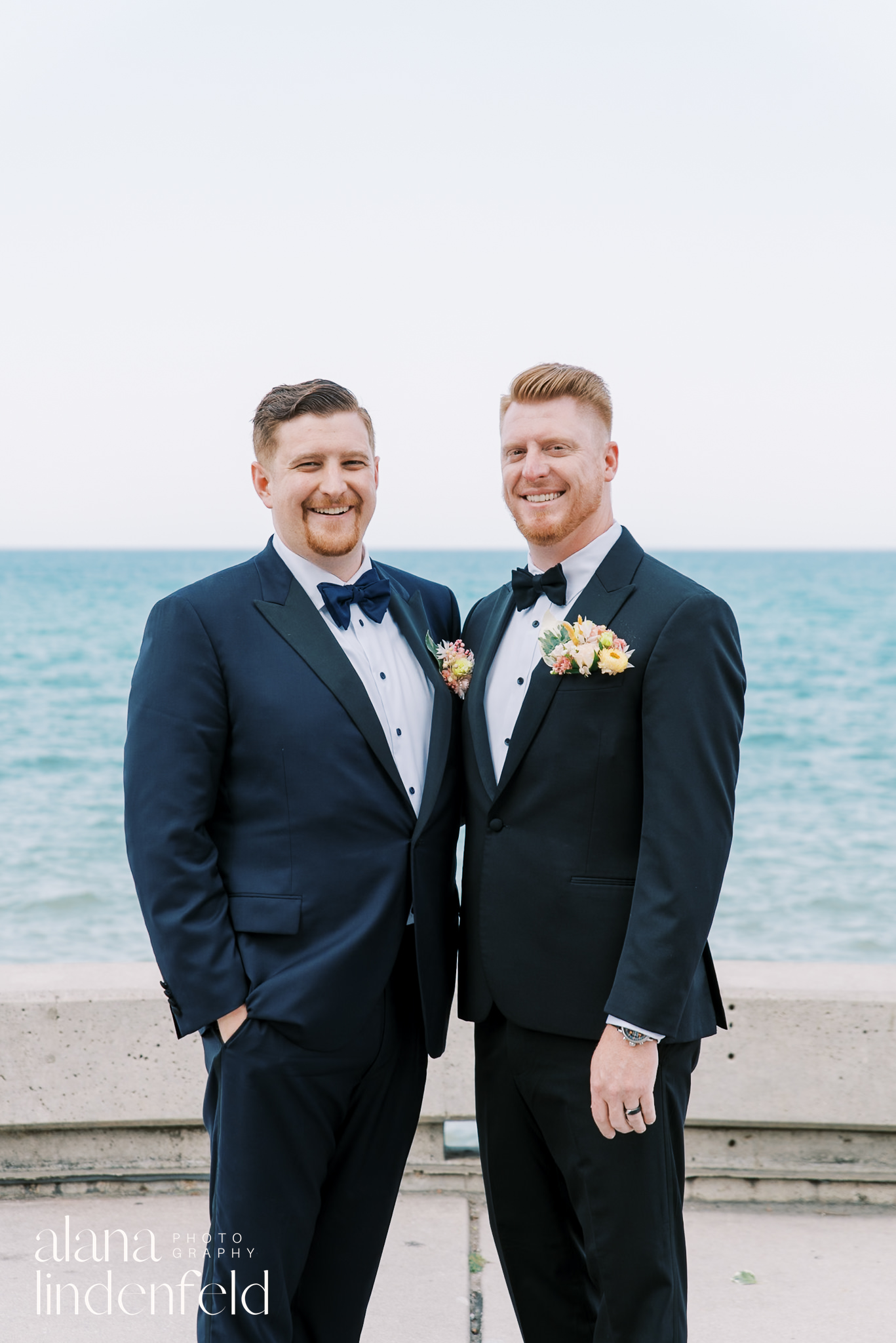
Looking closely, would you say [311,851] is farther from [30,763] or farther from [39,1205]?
[30,763]

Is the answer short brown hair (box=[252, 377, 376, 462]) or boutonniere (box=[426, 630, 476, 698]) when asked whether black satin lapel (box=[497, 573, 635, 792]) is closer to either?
boutonniere (box=[426, 630, 476, 698])

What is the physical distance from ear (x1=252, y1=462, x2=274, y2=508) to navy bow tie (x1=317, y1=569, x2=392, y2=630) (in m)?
0.22

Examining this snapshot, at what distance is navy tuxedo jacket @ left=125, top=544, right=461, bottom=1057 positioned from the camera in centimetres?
228

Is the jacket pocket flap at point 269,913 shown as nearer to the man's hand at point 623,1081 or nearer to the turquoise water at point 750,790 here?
the man's hand at point 623,1081

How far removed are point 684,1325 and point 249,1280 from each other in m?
0.86

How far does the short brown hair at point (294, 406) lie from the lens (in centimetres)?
246

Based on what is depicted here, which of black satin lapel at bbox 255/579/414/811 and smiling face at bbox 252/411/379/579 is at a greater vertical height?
smiling face at bbox 252/411/379/579

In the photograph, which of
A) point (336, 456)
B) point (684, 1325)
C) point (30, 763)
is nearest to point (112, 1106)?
point (684, 1325)

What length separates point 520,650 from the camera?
251 centimetres

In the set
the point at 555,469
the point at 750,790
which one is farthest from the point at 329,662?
the point at 750,790

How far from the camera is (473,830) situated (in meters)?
2.49

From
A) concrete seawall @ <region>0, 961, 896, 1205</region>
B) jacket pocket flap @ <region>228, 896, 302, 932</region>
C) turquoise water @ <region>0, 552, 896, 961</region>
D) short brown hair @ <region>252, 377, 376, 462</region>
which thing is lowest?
turquoise water @ <region>0, 552, 896, 961</region>

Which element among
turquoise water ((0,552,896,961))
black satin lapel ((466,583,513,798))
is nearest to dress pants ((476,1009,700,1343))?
black satin lapel ((466,583,513,798))

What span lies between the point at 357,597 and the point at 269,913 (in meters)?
0.69
